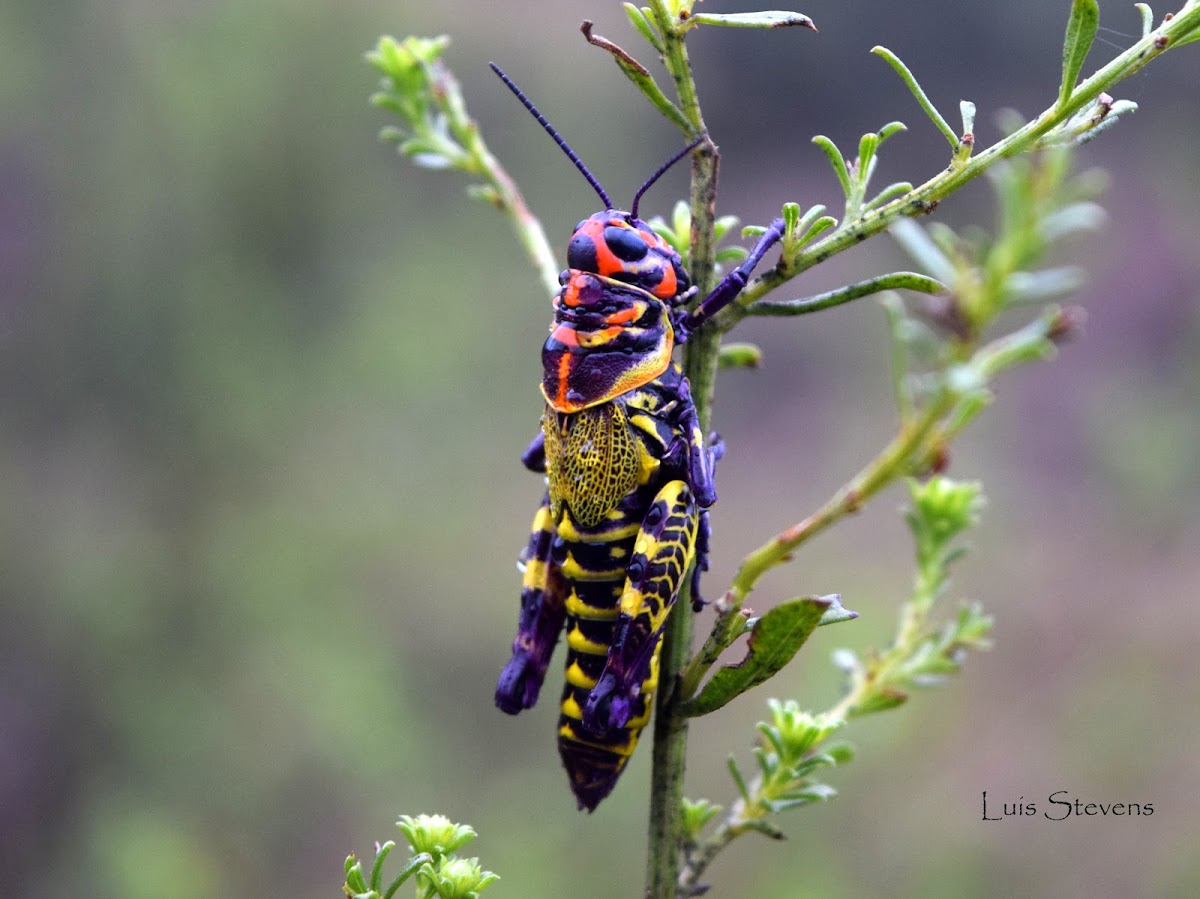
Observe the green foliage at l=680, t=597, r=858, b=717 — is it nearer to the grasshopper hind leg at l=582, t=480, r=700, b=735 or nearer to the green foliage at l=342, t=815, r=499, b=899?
the grasshopper hind leg at l=582, t=480, r=700, b=735

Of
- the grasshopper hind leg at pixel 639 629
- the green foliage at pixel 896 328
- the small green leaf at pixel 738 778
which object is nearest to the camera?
the green foliage at pixel 896 328

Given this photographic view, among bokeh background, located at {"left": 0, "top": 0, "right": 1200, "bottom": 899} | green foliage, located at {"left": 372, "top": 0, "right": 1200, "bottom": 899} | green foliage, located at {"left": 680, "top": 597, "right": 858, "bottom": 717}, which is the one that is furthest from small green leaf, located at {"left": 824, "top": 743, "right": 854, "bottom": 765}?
bokeh background, located at {"left": 0, "top": 0, "right": 1200, "bottom": 899}

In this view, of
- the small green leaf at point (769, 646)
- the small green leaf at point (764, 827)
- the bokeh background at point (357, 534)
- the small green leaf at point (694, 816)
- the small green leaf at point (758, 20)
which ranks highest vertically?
the bokeh background at point (357, 534)

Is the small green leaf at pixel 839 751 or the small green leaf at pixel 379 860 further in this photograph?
the small green leaf at pixel 839 751

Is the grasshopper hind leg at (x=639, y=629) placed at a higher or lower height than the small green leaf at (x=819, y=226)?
lower

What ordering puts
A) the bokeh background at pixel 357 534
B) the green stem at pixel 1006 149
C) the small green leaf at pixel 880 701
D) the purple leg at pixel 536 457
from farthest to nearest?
1. the bokeh background at pixel 357 534
2. the purple leg at pixel 536 457
3. the small green leaf at pixel 880 701
4. the green stem at pixel 1006 149

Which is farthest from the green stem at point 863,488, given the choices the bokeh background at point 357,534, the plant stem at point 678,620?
the bokeh background at point 357,534

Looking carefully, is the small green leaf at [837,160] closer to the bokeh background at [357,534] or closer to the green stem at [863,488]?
the green stem at [863,488]
